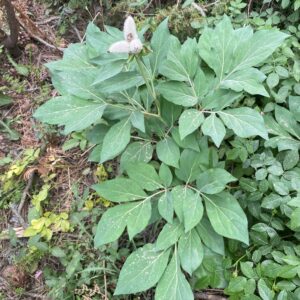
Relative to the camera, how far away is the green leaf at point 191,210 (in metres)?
1.58

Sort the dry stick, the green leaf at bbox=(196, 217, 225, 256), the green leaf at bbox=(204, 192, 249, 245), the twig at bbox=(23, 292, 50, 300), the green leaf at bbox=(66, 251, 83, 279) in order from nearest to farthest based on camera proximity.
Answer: the green leaf at bbox=(204, 192, 249, 245)
the green leaf at bbox=(196, 217, 225, 256)
the green leaf at bbox=(66, 251, 83, 279)
the twig at bbox=(23, 292, 50, 300)
the dry stick

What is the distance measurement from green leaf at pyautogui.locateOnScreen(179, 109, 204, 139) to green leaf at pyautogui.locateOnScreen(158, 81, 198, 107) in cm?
6

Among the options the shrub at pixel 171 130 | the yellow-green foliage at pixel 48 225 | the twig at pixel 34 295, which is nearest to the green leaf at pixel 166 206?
the shrub at pixel 171 130

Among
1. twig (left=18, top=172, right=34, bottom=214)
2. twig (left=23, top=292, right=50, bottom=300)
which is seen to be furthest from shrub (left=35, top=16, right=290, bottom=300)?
twig (left=18, top=172, right=34, bottom=214)

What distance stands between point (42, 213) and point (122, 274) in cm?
91

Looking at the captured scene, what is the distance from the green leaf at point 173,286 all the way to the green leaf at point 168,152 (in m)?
0.44

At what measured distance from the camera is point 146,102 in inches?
73.4

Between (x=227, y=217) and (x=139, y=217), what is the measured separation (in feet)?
1.27

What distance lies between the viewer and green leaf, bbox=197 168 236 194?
167 cm

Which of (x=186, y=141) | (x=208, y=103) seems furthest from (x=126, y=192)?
(x=208, y=103)

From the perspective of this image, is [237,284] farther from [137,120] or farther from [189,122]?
[137,120]

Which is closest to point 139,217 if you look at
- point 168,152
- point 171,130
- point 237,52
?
point 168,152

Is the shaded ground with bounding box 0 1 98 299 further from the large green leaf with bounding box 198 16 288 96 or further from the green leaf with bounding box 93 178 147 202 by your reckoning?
the large green leaf with bounding box 198 16 288 96

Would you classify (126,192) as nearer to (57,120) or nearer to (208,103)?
(57,120)
